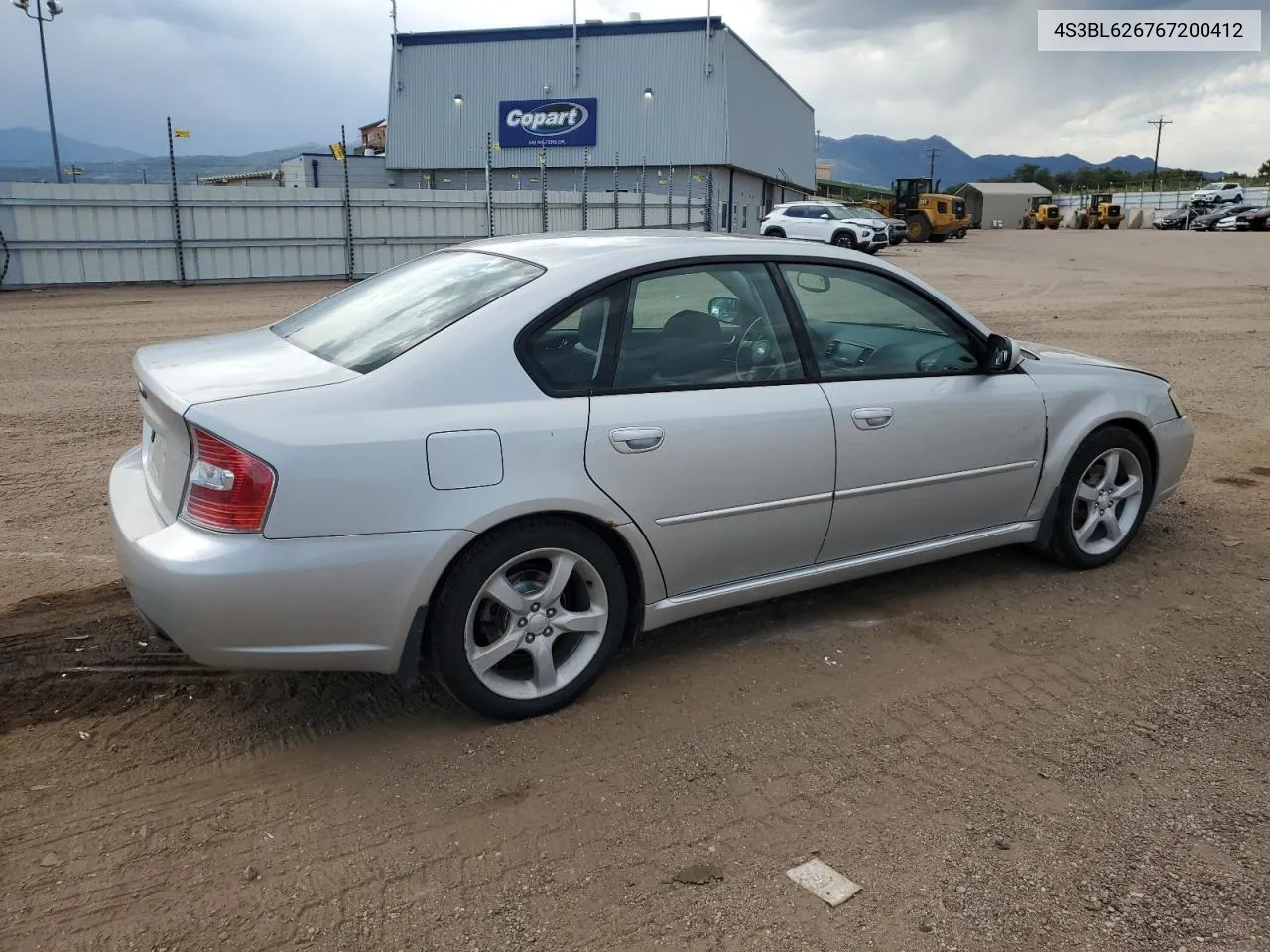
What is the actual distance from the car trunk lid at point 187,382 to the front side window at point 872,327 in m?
1.75

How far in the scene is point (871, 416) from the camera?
12.4ft

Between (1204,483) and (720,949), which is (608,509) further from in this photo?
(1204,483)

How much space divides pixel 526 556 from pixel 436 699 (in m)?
0.69

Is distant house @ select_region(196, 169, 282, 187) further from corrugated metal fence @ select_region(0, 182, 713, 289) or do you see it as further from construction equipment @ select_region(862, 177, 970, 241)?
construction equipment @ select_region(862, 177, 970, 241)

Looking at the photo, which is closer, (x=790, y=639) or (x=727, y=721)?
(x=727, y=721)

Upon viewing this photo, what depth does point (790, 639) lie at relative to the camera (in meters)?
3.93

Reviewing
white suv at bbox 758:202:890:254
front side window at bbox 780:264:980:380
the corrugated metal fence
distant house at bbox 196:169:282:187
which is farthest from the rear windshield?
distant house at bbox 196:169:282:187

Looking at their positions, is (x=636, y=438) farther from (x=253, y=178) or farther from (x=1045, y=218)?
(x=1045, y=218)

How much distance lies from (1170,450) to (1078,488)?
2.12 ft

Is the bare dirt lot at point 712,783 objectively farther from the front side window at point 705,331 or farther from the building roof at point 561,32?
the building roof at point 561,32

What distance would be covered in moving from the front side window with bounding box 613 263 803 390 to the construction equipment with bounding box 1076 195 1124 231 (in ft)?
215

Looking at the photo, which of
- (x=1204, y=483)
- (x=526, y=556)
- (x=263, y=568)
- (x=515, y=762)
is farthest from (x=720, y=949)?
(x=1204, y=483)

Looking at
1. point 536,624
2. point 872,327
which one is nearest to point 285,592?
point 536,624

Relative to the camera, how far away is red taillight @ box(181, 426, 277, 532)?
2.77 metres
